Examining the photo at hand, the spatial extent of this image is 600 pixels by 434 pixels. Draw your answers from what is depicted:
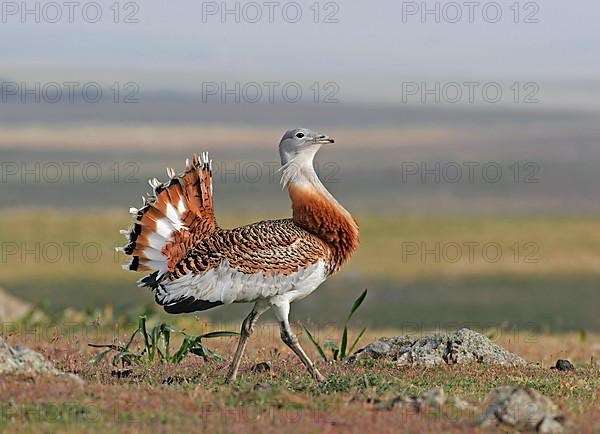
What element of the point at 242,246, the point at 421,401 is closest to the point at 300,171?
the point at 242,246

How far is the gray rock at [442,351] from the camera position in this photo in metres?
11.9

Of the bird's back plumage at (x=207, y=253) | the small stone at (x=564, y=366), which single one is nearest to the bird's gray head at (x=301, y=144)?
the bird's back plumage at (x=207, y=253)

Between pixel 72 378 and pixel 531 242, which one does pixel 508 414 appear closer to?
pixel 72 378

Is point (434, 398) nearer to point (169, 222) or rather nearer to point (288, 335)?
point (288, 335)

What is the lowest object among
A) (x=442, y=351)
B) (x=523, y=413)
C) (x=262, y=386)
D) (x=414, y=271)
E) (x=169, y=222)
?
(x=414, y=271)

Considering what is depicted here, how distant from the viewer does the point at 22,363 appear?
32.6 feet

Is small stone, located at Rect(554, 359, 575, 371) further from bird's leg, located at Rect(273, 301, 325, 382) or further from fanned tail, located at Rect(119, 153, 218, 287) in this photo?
fanned tail, located at Rect(119, 153, 218, 287)

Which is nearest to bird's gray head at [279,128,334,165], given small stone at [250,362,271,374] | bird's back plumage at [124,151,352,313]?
bird's back plumage at [124,151,352,313]

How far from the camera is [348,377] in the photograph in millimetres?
10258

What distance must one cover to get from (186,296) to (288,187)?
1353 mm

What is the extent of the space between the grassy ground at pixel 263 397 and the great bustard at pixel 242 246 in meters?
0.67

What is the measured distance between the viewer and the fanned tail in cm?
1092

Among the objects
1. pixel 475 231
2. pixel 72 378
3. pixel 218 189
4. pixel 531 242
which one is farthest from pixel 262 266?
pixel 218 189

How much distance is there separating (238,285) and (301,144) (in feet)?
4.90
